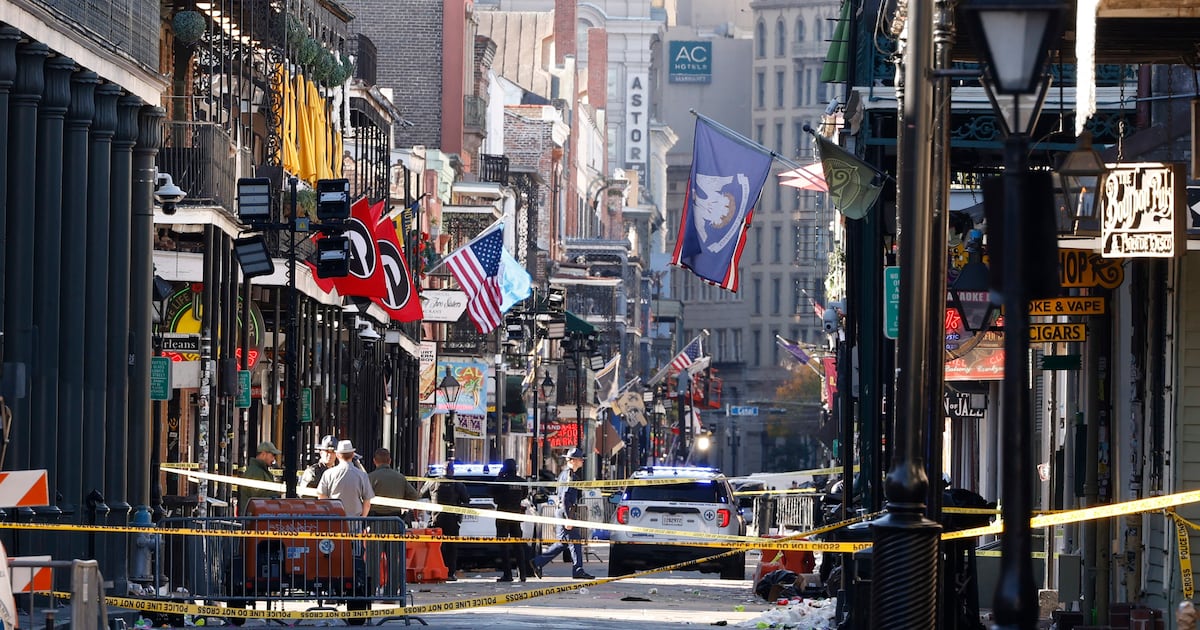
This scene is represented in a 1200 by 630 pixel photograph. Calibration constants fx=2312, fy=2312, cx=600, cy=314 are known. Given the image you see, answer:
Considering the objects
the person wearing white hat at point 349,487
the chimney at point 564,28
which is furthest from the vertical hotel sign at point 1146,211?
the chimney at point 564,28

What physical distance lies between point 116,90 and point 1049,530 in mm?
11902

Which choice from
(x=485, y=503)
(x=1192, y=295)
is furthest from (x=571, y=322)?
(x=1192, y=295)

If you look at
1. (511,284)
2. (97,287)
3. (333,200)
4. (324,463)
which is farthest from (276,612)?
(511,284)

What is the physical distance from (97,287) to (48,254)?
1.44 m

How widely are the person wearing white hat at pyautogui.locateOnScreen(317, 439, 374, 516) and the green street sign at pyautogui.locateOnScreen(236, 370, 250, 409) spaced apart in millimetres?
11373

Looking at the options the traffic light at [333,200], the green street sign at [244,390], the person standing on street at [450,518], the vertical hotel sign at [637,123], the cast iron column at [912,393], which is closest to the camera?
the cast iron column at [912,393]

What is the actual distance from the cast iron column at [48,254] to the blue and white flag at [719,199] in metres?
6.85

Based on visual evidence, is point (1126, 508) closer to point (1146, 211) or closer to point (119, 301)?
point (1146, 211)

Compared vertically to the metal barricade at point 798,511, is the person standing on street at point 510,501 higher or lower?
higher

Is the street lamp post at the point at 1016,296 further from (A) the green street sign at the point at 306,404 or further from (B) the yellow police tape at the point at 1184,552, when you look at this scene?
(A) the green street sign at the point at 306,404

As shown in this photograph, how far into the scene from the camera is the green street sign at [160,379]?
29.0 metres

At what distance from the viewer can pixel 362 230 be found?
37.2 metres

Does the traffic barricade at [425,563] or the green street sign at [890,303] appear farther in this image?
the traffic barricade at [425,563]

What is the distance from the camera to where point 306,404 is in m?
40.6
